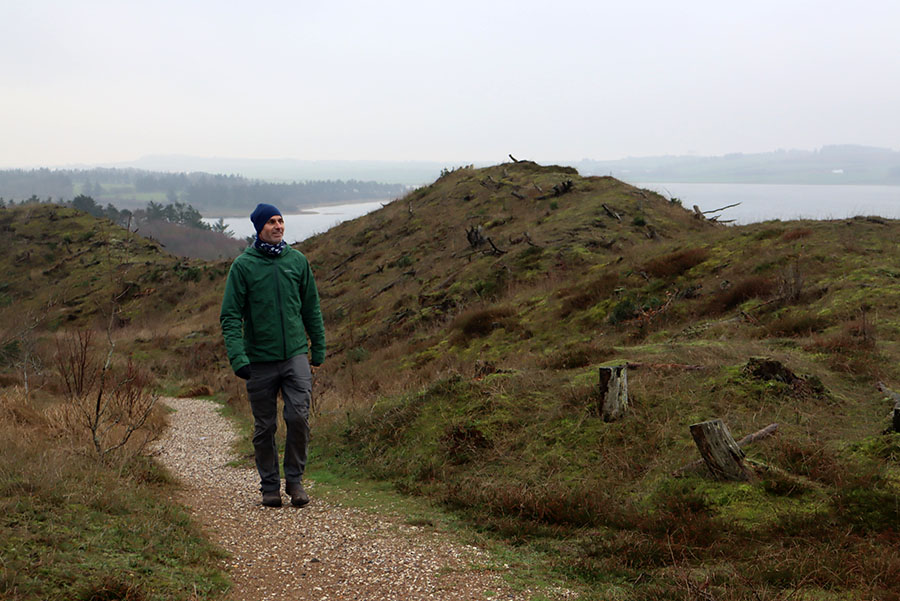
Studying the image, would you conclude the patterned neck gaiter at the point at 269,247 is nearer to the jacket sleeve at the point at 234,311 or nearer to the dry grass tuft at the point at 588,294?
the jacket sleeve at the point at 234,311

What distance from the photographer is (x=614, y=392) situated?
6.59 m

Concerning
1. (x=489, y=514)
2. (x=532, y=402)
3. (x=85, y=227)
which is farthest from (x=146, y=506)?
(x=85, y=227)

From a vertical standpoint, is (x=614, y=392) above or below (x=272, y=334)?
below

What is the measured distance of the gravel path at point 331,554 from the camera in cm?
407

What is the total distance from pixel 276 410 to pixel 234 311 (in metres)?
1.07

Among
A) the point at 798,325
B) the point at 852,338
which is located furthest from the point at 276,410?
the point at 798,325

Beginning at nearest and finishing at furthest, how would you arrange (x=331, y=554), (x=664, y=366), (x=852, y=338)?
(x=331, y=554) < (x=664, y=366) < (x=852, y=338)

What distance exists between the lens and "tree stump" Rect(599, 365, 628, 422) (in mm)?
6562

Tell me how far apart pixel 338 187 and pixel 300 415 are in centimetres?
19998

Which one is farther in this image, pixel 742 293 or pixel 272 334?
pixel 742 293

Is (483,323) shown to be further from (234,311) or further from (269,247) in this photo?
(234,311)

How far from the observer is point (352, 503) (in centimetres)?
622

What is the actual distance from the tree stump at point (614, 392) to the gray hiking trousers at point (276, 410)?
3139mm

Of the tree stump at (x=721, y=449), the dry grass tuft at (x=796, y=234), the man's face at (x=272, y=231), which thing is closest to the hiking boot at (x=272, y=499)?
the man's face at (x=272, y=231)
